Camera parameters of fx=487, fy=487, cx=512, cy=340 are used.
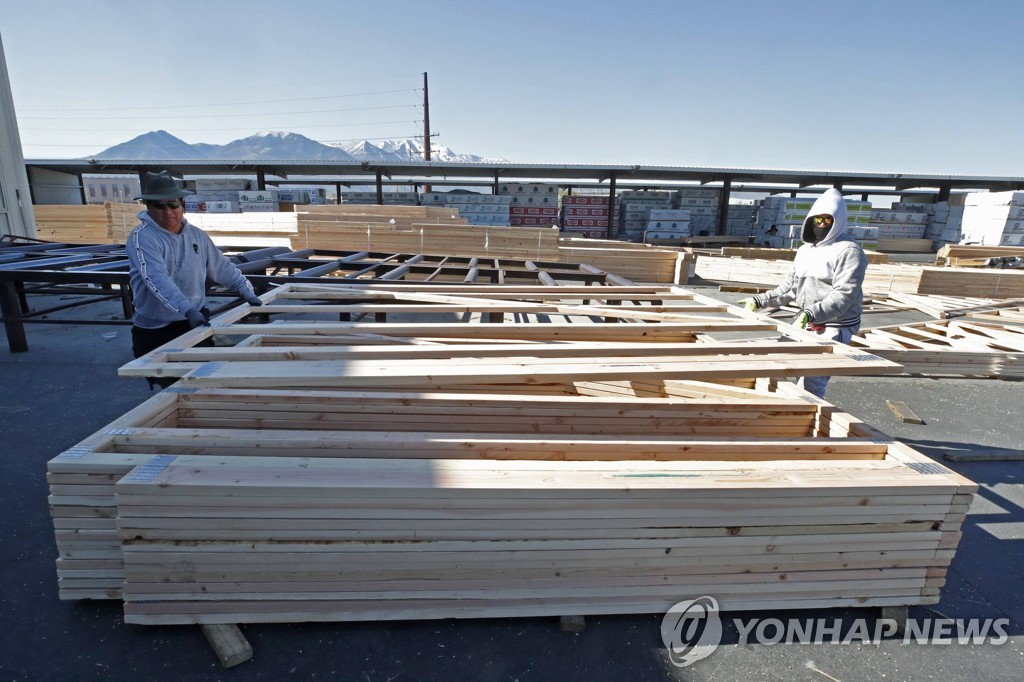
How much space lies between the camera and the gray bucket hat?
3.41 metres

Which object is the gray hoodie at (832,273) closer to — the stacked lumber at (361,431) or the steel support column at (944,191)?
the stacked lumber at (361,431)

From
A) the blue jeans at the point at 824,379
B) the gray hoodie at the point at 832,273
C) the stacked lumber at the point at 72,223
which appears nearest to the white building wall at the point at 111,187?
the stacked lumber at the point at 72,223

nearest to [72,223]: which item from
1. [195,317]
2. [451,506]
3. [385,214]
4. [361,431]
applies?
[385,214]

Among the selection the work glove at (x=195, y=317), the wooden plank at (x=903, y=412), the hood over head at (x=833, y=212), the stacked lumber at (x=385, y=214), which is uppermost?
the hood over head at (x=833, y=212)

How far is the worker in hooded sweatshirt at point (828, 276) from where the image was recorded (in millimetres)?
3957

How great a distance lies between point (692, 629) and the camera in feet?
7.66

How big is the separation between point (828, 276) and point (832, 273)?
0.04 m

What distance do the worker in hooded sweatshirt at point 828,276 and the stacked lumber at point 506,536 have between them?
1.93 m

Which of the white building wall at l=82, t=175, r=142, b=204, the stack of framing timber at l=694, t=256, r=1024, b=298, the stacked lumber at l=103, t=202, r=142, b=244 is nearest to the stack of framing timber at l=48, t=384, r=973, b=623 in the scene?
the stack of framing timber at l=694, t=256, r=1024, b=298

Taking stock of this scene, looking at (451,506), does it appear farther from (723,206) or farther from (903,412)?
(723,206)

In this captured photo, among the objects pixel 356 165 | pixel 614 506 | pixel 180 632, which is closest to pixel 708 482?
pixel 614 506

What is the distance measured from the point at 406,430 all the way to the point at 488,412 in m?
0.49

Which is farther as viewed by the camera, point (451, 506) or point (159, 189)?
point (159, 189)

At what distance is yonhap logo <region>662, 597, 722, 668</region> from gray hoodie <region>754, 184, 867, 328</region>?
2775mm
